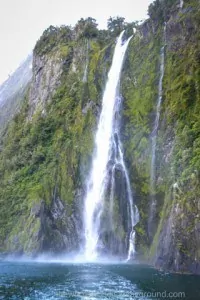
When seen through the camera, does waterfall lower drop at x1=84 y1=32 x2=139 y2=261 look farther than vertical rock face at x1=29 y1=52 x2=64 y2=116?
No

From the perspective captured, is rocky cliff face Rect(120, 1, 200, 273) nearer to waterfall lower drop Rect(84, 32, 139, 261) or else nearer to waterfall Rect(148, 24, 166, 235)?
waterfall Rect(148, 24, 166, 235)

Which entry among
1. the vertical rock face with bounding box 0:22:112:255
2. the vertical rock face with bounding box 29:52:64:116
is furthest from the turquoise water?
the vertical rock face with bounding box 29:52:64:116

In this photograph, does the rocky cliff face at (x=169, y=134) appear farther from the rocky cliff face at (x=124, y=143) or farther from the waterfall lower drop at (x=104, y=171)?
the waterfall lower drop at (x=104, y=171)

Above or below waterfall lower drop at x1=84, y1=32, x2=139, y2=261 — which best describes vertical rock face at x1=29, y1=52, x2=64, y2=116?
above

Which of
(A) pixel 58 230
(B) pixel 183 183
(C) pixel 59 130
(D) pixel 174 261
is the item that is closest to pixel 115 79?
(C) pixel 59 130

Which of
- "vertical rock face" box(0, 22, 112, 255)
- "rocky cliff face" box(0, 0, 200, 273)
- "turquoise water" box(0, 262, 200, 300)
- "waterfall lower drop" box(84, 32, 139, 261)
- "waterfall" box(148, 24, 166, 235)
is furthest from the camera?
"vertical rock face" box(0, 22, 112, 255)

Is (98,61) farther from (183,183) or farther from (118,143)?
(183,183)
